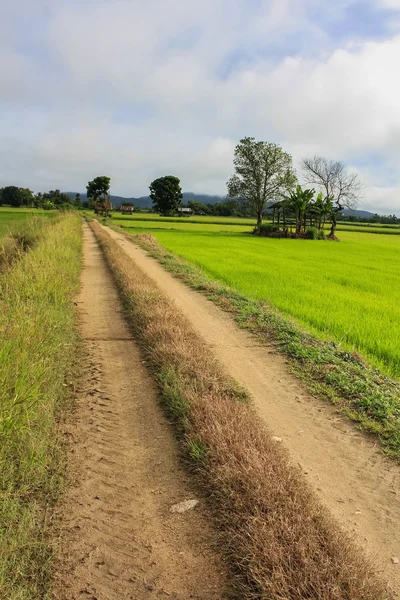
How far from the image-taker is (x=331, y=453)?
11.9 feet

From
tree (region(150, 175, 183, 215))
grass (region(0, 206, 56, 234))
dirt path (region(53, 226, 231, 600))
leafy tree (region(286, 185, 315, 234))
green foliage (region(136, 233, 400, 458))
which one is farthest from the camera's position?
tree (region(150, 175, 183, 215))

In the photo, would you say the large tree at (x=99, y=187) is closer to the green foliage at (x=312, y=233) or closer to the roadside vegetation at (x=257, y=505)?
the green foliage at (x=312, y=233)

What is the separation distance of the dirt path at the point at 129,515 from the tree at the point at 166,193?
9460cm

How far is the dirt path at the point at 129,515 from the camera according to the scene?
225cm

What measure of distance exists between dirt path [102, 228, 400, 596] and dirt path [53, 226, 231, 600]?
41.2 inches

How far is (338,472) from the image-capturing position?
3.35 metres

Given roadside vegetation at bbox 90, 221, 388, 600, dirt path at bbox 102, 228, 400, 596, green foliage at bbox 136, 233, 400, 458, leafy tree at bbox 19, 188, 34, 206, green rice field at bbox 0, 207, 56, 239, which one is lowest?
dirt path at bbox 102, 228, 400, 596

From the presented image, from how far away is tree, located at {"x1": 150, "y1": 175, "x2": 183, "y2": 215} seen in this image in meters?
95.3

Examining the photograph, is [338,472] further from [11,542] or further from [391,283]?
[391,283]

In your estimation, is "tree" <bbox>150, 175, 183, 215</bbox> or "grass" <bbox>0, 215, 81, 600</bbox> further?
"tree" <bbox>150, 175, 183, 215</bbox>

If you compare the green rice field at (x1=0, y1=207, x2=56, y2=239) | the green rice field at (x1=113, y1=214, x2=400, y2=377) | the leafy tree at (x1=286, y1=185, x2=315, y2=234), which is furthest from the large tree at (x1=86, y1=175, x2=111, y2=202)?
the green rice field at (x1=113, y1=214, x2=400, y2=377)

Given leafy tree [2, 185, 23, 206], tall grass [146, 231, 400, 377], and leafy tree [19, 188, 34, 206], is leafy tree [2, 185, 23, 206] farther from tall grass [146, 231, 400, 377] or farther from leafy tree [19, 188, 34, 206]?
tall grass [146, 231, 400, 377]

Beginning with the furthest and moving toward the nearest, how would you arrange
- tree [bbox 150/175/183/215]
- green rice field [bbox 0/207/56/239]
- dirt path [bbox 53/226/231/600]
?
tree [bbox 150/175/183/215] < green rice field [bbox 0/207/56/239] < dirt path [bbox 53/226/231/600]

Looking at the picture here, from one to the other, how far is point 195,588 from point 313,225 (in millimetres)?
50970
